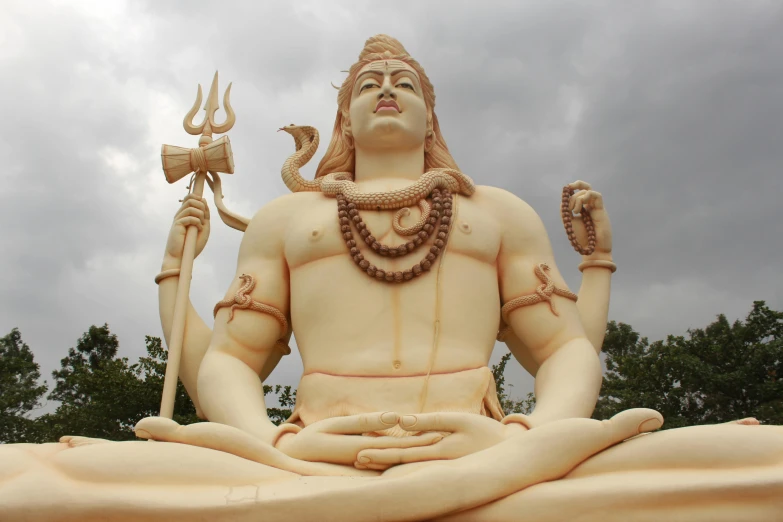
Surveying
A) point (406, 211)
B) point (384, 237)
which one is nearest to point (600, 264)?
point (406, 211)

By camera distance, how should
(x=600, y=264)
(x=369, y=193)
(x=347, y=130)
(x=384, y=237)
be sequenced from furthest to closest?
(x=347, y=130) → (x=600, y=264) → (x=369, y=193) → (x=384, y=237)

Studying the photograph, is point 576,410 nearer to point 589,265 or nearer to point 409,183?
point 589,265

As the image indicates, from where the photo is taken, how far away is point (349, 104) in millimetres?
6004

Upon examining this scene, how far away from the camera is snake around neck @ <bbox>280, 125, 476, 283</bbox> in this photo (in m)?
4.91

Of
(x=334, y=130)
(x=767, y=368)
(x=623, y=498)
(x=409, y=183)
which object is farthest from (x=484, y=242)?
(x=767, y=368)

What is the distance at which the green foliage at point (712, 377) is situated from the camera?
1539 cm

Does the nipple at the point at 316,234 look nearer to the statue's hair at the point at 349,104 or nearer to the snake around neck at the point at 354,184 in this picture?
the snake around neck at the point at 354,184

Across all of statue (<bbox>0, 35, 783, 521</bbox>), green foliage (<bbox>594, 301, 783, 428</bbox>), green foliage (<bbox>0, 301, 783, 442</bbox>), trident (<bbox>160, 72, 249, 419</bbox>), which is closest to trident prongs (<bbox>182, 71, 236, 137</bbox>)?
trident (<bbox>160, 72, 249, 419</bbox>)

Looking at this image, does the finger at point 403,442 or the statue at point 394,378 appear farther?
the finger at point 403,442

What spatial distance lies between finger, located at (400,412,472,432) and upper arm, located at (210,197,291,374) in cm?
170

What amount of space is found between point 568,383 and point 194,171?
322cm

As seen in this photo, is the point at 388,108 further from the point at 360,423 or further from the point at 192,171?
the point at 360,423

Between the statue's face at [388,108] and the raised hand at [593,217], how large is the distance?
1.27m

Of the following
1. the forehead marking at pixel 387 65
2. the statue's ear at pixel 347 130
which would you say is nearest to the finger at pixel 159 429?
the statue's ear at pixel 347 130
